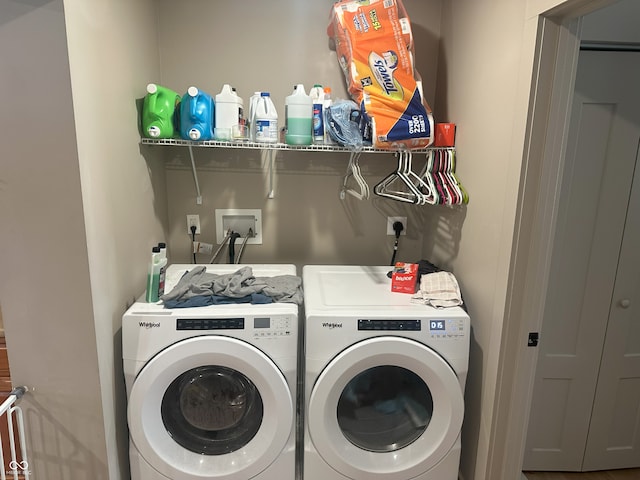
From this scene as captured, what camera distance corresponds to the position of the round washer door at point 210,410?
1.48m

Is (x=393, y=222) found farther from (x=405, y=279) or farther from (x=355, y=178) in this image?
(x=405, y=279)

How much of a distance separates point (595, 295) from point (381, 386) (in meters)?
1.08

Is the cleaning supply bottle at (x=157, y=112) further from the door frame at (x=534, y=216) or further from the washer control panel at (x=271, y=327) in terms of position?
the door frame at (x=534, y=216)

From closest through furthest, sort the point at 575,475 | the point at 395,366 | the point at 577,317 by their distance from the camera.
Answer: the point at 395,366 < the point at 577,317 < the point at 575,475

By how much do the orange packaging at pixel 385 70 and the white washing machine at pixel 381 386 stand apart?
0.70 metres

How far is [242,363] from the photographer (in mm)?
1491

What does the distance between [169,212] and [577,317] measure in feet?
6.73

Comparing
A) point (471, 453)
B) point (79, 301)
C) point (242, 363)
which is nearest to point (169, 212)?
point (79, 301)

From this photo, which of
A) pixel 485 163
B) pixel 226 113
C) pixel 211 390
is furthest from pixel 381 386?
pixel 226 113

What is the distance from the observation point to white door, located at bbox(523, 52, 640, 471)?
1.70m

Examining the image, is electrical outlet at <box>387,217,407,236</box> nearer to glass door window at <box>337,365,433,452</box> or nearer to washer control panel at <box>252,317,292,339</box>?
glass door window at <box>337,365,433,452</box>

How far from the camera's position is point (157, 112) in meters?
1.66

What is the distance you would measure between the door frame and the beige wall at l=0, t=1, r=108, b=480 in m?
1.42

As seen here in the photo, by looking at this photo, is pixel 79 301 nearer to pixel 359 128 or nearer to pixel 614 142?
pixel 359 128
